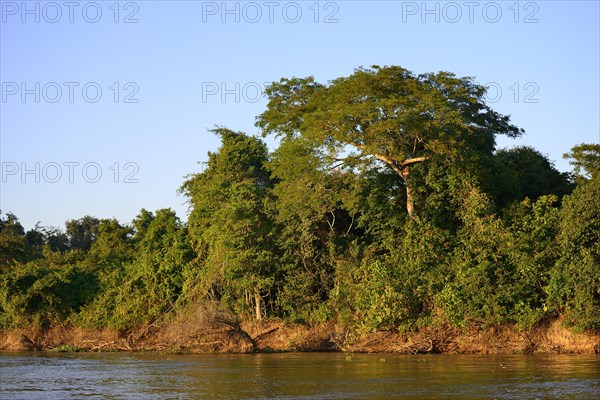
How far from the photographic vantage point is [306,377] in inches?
846

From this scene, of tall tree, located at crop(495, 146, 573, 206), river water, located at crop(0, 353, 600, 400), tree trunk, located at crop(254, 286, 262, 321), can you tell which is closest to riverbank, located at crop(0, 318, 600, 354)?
tree trunk, located at crop(254, 286, 262, 321)

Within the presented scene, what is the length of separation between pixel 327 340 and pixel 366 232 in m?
5.00

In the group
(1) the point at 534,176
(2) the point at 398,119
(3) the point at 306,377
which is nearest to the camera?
(3) the point at 306,377

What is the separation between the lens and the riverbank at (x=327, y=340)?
29531mm

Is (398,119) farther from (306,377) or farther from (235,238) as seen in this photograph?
(306,377)

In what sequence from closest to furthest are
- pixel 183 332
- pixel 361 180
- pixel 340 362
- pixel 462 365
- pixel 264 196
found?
pixel 462 365
pixel 340 362
pixel 183 332
pixel 361 180
pixel 264 196

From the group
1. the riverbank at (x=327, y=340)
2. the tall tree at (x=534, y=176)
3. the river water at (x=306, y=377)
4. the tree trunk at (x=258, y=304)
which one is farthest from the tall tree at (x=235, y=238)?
the tall tree at (x=534, y=176)

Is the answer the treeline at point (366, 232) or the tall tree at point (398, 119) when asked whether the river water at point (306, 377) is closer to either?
the treeline at point (366, 232)

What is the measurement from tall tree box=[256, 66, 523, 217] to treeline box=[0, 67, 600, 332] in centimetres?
8

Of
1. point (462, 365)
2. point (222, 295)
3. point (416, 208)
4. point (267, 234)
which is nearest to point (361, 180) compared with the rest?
point (416, 208)

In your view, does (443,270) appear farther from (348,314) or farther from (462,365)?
(462,365)

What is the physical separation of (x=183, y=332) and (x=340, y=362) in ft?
25.0

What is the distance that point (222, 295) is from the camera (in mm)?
36219

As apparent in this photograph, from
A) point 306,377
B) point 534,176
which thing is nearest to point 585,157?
point 534,176
